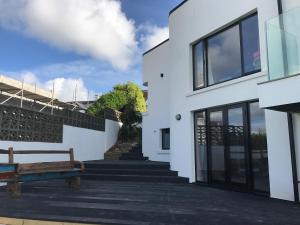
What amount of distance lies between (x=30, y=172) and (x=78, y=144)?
5.17 metres

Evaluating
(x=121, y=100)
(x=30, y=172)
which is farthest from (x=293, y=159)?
(x=121, y=100)

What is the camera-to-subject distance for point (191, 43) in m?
9.75

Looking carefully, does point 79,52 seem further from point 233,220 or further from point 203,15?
point 233,220

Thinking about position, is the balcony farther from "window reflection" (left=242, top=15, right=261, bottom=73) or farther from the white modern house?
"window reflection" (left=242, top=15, right=261, bottom=73)

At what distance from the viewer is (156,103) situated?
45.5ft

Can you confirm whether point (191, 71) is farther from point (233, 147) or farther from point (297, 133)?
point (297, 133)

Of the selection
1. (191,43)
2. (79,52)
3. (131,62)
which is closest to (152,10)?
(191,43)

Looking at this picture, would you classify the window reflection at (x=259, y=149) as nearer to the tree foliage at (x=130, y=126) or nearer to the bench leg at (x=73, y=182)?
the bench leg at (x=73, y=182)

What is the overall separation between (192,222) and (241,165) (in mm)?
3468

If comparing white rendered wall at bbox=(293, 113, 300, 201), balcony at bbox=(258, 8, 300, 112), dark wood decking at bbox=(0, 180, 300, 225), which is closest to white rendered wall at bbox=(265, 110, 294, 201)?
white rendered wall at bbox=(293, 113, 300, 201)

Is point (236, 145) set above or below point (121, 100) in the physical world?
below

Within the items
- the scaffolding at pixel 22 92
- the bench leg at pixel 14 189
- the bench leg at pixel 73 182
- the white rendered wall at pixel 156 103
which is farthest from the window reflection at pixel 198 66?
the scaffolding at pixel 22 92

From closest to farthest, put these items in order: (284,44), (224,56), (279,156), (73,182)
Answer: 1. (284,44)
2. (279,156)
3. (73,182)
4. (224,56)

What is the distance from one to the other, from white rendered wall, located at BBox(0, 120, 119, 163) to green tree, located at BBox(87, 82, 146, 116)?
2002 millimetres
